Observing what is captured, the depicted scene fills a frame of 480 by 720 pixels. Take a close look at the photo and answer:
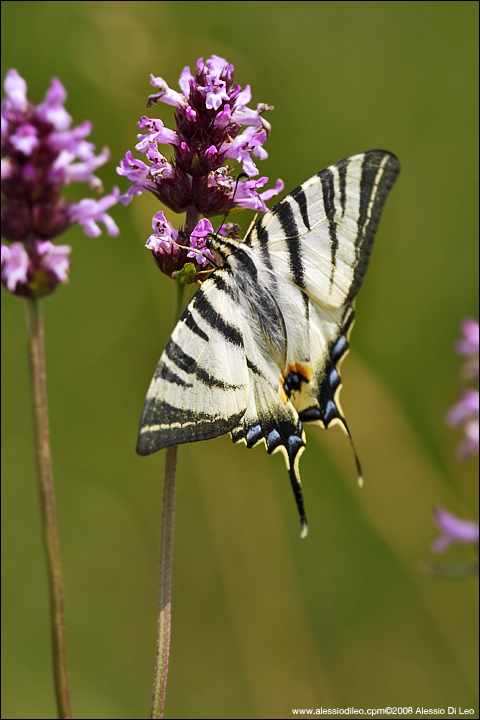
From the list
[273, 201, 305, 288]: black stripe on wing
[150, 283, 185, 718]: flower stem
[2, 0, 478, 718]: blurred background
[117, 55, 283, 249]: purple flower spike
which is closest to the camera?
[150, 283, 185, 718]: flower stem

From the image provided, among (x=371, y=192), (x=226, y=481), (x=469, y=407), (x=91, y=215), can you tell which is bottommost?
(x=226, y=481)

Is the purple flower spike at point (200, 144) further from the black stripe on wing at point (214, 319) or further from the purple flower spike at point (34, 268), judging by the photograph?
the purple flower spike at point (34, 268)

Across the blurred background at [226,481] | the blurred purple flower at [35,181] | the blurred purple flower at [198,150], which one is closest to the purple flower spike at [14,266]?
the blurred purple flower at [35,181]

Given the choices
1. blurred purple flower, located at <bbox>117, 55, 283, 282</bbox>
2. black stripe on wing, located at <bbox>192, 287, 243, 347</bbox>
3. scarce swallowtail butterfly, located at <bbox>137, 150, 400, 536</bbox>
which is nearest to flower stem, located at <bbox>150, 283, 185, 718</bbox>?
scarce swallowtail butterfly, located at <bbox>137, 150, 400, 536</bbox>

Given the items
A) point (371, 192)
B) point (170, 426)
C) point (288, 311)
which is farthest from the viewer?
point (288, 311)

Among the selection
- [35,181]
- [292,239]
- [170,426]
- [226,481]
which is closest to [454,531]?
[170,426]

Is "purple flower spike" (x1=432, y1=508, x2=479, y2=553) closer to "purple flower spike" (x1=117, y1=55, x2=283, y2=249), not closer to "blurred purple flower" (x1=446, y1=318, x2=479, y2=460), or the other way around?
"blurred purple flower" (x1=446, y1=318, x2=479, y2=460)

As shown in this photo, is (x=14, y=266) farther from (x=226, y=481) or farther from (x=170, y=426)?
(x=226, y=481)
